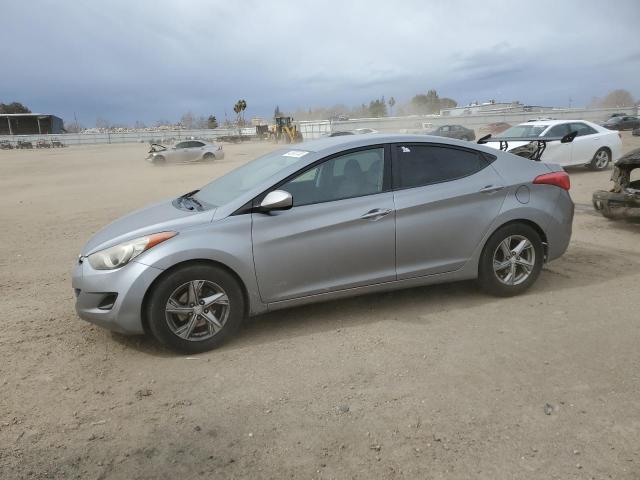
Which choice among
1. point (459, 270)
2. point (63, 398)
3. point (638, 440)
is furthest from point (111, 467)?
point (459, 270)

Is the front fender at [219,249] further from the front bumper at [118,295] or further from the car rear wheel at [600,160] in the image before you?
the car rear wheel at [600,160]

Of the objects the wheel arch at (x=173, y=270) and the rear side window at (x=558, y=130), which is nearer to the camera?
the wheel arch at (x=173, y=270)

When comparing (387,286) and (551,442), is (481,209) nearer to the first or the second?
(387,286)

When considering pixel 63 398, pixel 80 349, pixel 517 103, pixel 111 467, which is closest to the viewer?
Answer: pixel 111 467

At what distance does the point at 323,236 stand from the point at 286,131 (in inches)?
1787

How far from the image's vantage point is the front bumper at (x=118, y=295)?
3.68 metres

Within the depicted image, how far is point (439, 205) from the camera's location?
448 centimetres

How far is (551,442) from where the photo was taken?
2.71 m

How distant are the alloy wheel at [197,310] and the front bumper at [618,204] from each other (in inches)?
230

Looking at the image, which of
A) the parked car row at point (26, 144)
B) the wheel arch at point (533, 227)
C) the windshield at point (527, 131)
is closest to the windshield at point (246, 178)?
the wheel arch at point (533, 227)

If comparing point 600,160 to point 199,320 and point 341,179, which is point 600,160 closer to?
point 341,179

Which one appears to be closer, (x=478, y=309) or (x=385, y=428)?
(x=385, y=428)

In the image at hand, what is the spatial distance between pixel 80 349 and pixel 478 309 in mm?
3346

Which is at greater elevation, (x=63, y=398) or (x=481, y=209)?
(x=481, y=209)
